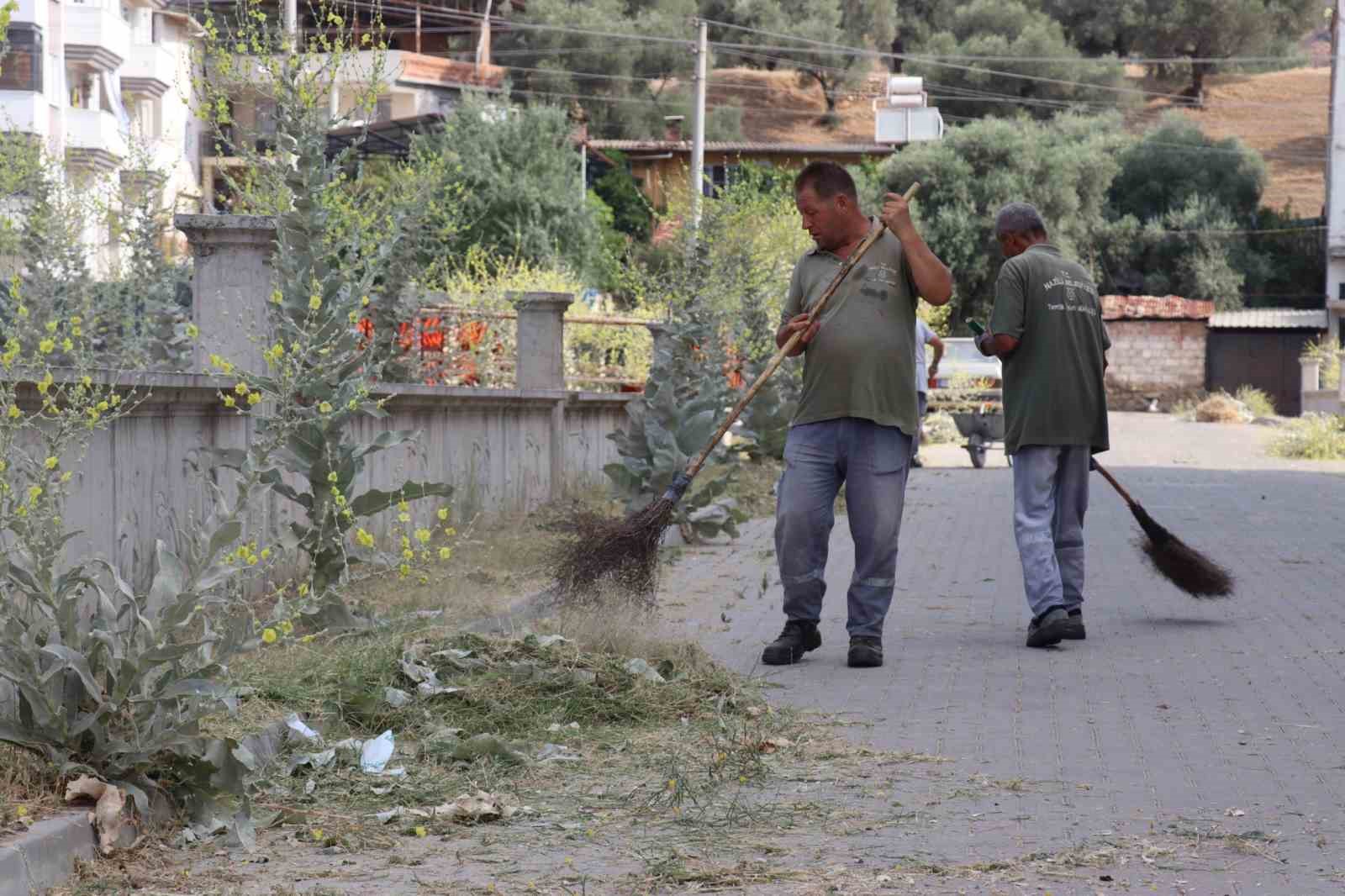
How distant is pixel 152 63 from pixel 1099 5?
4879cm

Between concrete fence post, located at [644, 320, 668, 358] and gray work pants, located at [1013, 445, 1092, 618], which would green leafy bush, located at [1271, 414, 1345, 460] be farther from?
gray work pants, located at [1013, 445, 1092, 618]

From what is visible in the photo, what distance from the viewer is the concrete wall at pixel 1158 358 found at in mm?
A: 54906

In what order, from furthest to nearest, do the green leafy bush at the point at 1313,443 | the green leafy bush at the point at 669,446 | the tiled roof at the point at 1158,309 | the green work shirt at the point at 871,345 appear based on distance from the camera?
1. the tiled roof at the point at 1158,309
2. the green leafy bush at the point at 1313,443
3. the green leafy bush at the point at 669,446
4. the green work shirt at the point at 871,345

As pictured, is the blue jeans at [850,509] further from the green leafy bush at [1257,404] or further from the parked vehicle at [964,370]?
the green leafy bush at [1257,404]

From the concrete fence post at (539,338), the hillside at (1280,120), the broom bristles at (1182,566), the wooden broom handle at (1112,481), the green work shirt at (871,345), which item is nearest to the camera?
the green work shirt at (871,345)

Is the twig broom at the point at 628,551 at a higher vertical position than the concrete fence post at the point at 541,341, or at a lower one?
lower

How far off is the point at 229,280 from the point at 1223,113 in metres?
85.4

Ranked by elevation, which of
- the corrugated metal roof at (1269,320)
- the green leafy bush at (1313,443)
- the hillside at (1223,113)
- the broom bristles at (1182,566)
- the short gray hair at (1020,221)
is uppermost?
the hillside at (1223,113)

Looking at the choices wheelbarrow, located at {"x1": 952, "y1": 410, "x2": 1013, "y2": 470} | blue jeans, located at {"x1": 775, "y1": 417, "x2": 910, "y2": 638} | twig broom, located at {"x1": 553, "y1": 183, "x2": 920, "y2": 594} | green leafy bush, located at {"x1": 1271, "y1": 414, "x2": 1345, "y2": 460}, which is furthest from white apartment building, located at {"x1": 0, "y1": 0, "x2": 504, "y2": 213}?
blue jeans, located at {"x1": 775, "y1": 417, "x2": 910, "y2": 638}

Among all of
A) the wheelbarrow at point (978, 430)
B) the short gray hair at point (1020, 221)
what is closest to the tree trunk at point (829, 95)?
the wheelbarrow at point (978, 430)

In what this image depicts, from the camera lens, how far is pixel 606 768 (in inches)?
220

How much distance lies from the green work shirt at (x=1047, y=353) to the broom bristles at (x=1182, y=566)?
114 cm

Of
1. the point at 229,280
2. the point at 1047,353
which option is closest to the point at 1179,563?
the point at 1047,353

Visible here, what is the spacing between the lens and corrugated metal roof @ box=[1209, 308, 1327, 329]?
55.5 metres
